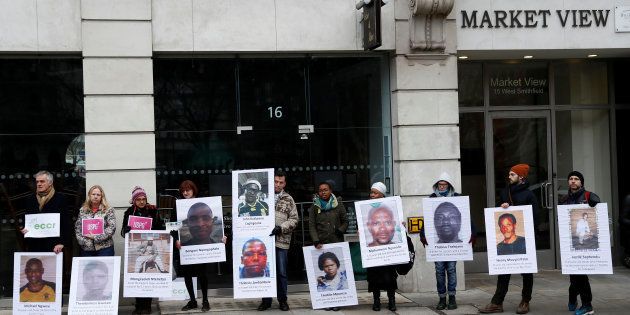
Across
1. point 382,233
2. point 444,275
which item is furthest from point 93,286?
point 444,275

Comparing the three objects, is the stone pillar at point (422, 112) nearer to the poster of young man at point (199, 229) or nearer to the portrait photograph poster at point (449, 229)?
the portrait photograph poster at point (449, 229)

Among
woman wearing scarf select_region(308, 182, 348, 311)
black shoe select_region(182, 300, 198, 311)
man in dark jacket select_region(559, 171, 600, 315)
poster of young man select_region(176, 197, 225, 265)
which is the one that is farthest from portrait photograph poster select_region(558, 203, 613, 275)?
black shoe select_region(182, 300, 198, 311)

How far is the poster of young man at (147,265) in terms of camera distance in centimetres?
1060

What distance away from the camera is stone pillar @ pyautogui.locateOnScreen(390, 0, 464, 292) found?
12500mm

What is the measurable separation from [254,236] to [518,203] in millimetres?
3540

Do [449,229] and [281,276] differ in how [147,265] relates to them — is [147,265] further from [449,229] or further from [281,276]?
[449,229]

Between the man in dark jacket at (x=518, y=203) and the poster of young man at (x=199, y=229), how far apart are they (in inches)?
146

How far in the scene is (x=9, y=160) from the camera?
37.9 feet

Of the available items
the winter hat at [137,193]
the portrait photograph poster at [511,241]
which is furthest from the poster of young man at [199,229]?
the portrait photograph poster at [511,241]

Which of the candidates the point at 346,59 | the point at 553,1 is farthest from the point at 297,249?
the point at 553,1

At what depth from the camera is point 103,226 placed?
1051 centimetres

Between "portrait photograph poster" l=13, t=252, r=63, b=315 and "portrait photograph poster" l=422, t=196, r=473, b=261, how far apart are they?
4811mm

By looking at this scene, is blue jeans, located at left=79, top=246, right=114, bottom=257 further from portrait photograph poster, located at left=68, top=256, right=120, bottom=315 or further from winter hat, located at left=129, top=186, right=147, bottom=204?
winter hat, located at left=129, top=186, right=147, bottom=204

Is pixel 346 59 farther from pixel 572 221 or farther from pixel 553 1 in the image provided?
pixel 572 221
